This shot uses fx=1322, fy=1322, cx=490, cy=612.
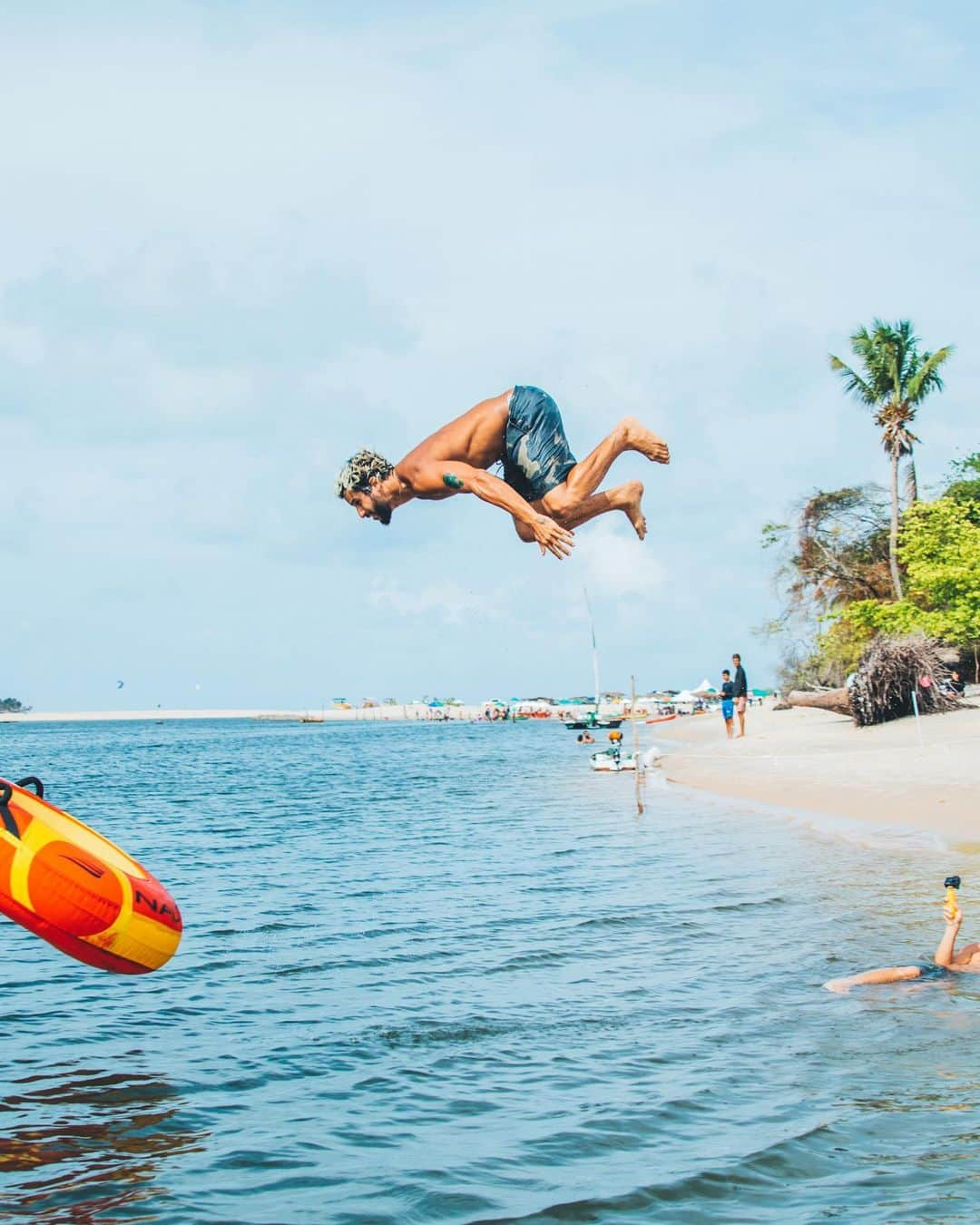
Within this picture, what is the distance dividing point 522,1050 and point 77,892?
4.80 m

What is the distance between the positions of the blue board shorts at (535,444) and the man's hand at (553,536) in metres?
0.50

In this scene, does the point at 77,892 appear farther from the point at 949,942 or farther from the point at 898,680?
the point at 898,680

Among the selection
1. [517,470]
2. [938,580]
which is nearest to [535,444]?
[517,470]

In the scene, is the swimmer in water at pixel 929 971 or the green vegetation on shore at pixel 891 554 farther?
the green vegetation on shore at pixel 891 554

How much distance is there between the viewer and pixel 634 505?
24.5 ft

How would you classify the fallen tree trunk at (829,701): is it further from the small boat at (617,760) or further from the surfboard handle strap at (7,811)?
the surfboard handle strap at (7,811)

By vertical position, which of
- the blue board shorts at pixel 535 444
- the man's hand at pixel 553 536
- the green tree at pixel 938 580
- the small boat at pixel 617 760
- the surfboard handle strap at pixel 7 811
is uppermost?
the green tree at pixel 938 580

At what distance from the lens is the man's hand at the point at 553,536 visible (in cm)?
654

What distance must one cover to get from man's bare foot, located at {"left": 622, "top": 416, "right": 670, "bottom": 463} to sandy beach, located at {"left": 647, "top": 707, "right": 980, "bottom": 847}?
16361mm

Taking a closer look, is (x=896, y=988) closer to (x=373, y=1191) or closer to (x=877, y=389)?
(x=373, y=1191)

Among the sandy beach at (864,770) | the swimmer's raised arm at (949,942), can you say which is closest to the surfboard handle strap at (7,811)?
the swimmer's raised arm at (949,942)

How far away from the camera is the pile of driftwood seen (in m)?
38.4

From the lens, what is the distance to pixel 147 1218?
8906mm

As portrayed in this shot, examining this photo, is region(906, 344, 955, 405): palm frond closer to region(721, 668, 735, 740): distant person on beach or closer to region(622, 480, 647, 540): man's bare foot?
region(721, 668, 735, 740): distant person on beach
